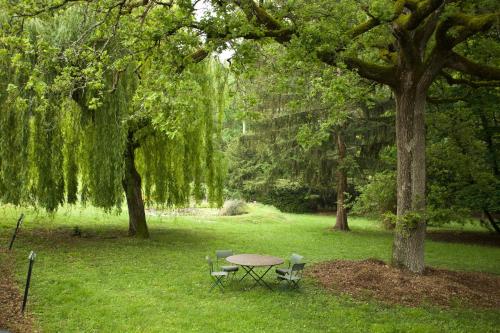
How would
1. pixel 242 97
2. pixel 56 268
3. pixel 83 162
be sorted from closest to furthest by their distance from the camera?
pixel 242 97
pixel 56 268
pixel 83 162

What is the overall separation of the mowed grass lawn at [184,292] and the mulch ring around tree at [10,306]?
Result: 0.24 metres

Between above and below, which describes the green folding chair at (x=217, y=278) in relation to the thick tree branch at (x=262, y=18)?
below

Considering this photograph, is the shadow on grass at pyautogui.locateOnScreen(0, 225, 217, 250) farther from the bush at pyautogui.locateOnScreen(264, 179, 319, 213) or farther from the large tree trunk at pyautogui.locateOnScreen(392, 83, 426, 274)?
the bush at pyautogui.locateOnScreen(264, 179, 319, 213)

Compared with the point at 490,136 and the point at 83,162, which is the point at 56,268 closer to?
the point at 83,162

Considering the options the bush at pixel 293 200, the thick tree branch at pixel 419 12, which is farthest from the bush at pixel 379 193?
the bush at pixel 293 200

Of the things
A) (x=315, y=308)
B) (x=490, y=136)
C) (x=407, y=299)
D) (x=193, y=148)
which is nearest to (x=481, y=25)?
(x=407, y=299)

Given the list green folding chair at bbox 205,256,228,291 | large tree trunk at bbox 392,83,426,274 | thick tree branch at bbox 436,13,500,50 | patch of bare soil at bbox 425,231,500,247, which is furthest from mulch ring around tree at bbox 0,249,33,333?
patch of bare soil at bbox 425,231,500,247

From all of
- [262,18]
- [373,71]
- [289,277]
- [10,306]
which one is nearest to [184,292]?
[289,277]

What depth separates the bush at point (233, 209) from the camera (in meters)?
27.7

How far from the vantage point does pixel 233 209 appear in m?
27.9

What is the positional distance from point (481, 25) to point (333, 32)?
3.38m

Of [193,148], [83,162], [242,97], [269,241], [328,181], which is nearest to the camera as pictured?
[242,97]

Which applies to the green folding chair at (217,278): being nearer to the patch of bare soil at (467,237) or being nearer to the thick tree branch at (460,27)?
the thick tree branch at (460,27)

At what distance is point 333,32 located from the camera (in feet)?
27.0
